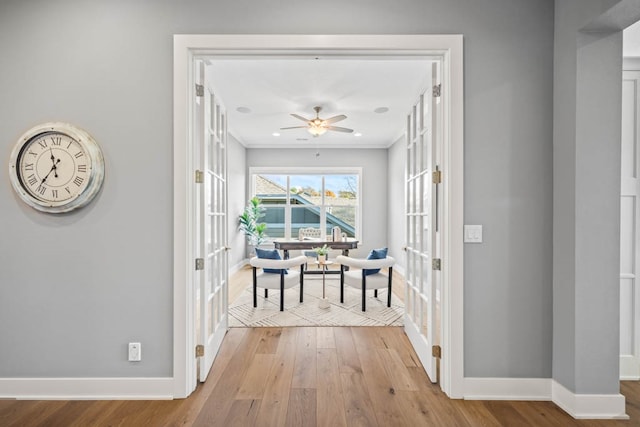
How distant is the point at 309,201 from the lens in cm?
743

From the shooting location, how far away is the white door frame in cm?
202

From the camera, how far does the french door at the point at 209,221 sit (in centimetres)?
217

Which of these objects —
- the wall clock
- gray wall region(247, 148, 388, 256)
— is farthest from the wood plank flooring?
gray wall region(247, 148, 388, 256)

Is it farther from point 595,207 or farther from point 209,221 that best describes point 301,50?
point 595,207

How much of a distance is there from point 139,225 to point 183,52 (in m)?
1.17

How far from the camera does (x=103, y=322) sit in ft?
6.70

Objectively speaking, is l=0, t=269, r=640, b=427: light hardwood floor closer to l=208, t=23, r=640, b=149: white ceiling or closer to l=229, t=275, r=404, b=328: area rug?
l=229, t=275, r=404, b=328: area rug

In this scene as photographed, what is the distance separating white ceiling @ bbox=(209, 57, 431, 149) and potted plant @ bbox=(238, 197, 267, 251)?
5.46 ft

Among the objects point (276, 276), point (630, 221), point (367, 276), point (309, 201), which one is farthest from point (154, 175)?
point (309, 201)

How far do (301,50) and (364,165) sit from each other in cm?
528

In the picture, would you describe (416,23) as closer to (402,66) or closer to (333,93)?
(402,66)

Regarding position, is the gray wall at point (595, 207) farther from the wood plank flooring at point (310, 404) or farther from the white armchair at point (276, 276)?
the white armchair at point (276, 276)

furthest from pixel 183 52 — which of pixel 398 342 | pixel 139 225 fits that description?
pixel 398 342

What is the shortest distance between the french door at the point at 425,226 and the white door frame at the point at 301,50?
0.11m
